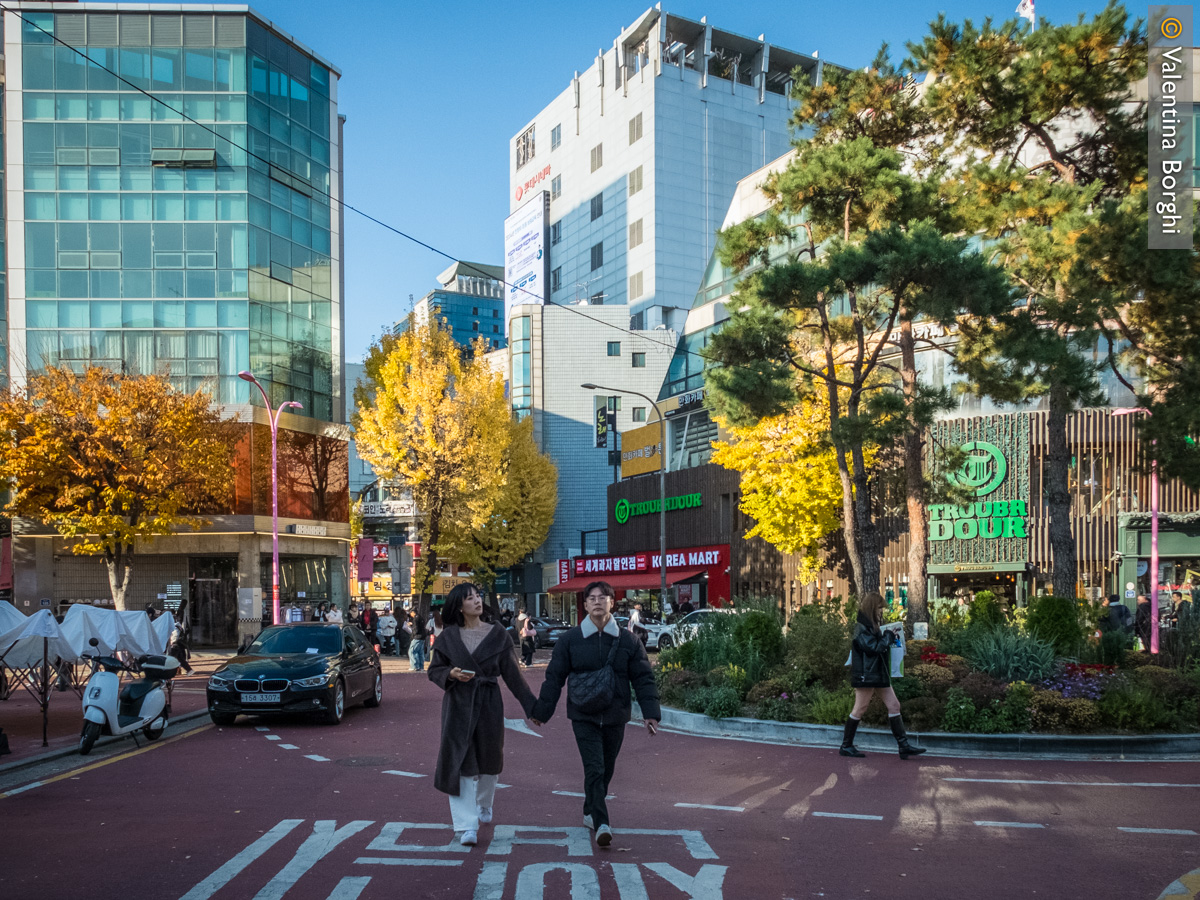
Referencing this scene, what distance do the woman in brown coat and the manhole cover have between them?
4087mm

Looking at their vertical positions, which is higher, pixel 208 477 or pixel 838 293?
pixel 838 293

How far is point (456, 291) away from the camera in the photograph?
6403 inches

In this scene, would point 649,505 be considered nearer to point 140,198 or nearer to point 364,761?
point 140,198

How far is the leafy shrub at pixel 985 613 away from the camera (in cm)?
1705

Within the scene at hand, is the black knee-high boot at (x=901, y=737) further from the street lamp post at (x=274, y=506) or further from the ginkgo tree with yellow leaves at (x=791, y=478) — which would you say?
the ginkgo tree with yellow leaves at (x=791, y=478)

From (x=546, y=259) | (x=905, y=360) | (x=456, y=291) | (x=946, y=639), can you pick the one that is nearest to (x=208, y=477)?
(x=905, y=360)

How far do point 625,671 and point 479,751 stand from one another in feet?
3.60

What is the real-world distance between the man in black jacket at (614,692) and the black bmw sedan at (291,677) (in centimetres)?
836

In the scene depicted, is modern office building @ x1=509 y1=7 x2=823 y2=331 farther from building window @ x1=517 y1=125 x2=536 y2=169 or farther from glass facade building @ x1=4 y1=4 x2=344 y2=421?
glass facade building @ x1=4 y1=4 x2=344 y2=421

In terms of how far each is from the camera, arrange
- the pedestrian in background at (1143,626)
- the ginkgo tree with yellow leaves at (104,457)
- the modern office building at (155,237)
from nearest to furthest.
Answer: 1. the pedestrian in background at (1143,626)
2. the ginkgo tree with yellow leaves at (104,457)
3. the modern office building at (155,237)

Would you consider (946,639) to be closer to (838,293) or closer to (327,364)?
(838,293)

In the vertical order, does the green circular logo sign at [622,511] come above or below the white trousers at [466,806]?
above

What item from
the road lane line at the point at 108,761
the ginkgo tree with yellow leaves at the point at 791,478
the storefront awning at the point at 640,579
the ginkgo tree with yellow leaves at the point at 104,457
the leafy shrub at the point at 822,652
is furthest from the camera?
the storefront awning at the point at 640,579

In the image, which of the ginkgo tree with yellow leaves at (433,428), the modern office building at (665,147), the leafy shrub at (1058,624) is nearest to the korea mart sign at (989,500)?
the ginkgo tree with yellow leaves at (433,428)
